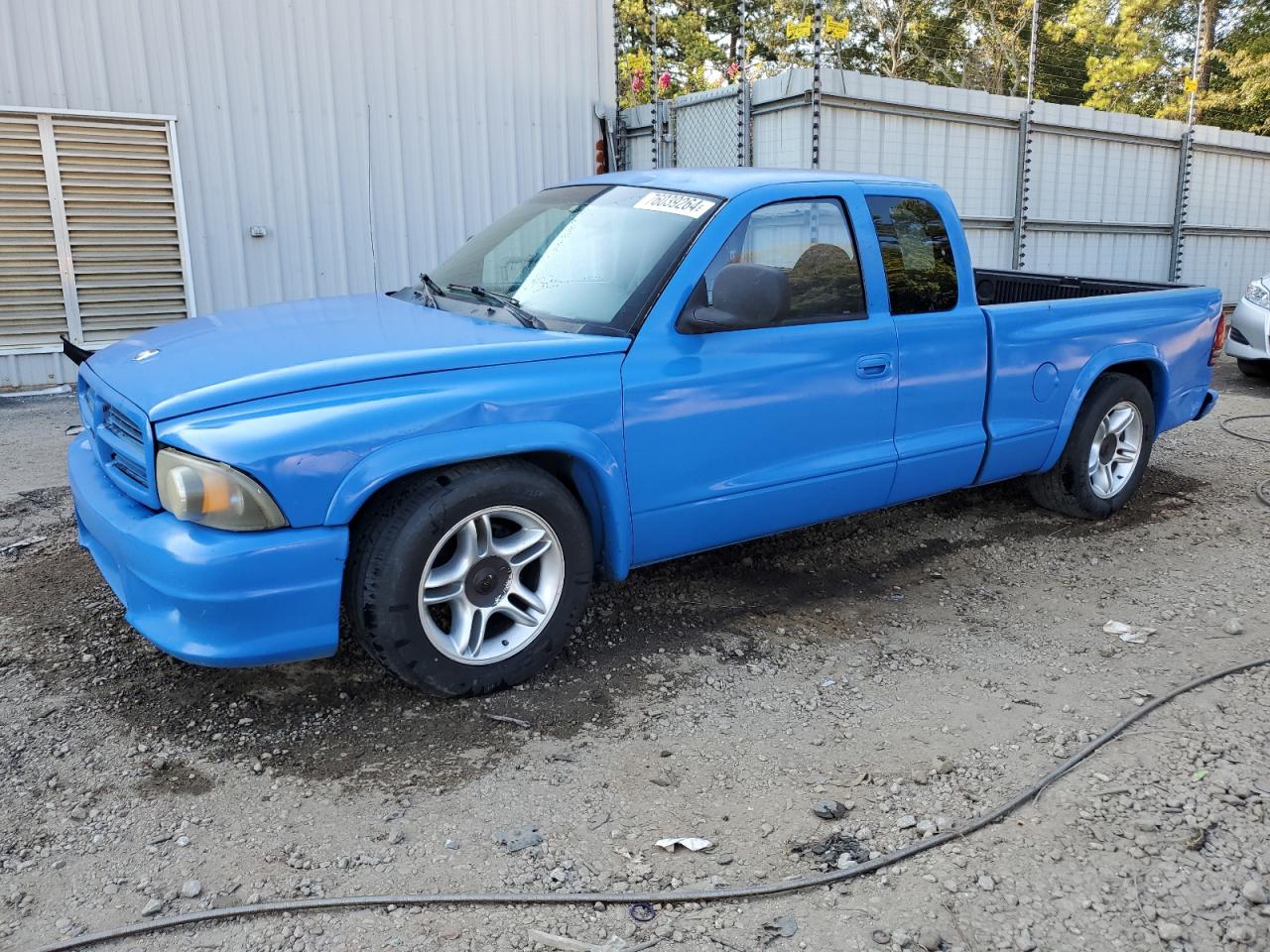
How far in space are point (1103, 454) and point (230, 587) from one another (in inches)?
182

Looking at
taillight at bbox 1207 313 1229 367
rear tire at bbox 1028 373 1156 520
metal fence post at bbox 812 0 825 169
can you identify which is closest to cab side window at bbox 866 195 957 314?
rear tire at bbox 1028 373 1156 520

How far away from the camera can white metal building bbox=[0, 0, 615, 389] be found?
8352 mm

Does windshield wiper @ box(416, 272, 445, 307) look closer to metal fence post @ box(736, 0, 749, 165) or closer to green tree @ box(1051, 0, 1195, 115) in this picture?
metal fence post @ box(736, 0, 749, 165)

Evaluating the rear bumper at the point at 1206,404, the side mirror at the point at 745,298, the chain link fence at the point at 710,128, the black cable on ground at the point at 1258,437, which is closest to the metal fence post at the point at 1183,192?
the black cable on ground at the point at 1258,437

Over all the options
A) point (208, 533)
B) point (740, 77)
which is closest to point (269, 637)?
point (208, 533)

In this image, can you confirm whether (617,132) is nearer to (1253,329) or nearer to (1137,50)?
(1253,329)

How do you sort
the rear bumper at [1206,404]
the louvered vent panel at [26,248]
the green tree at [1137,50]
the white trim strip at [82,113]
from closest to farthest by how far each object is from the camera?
the rear bumper at [1206,404] → the white trim strip at [82,113] → the louvered vent panel at [26,248] → the green tree at [1137,50]

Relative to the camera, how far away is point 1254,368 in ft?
33.1

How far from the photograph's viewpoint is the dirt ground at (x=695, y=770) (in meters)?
2.43

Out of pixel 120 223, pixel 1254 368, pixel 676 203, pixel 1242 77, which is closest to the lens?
pixel 676 203

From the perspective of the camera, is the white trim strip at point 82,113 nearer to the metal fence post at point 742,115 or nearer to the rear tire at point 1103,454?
the metal fence post at point 742,115

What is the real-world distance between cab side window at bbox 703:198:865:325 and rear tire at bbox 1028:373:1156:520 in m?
1.93

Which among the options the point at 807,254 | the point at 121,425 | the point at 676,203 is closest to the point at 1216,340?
the point at 807,254

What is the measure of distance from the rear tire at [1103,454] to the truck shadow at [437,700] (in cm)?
22
